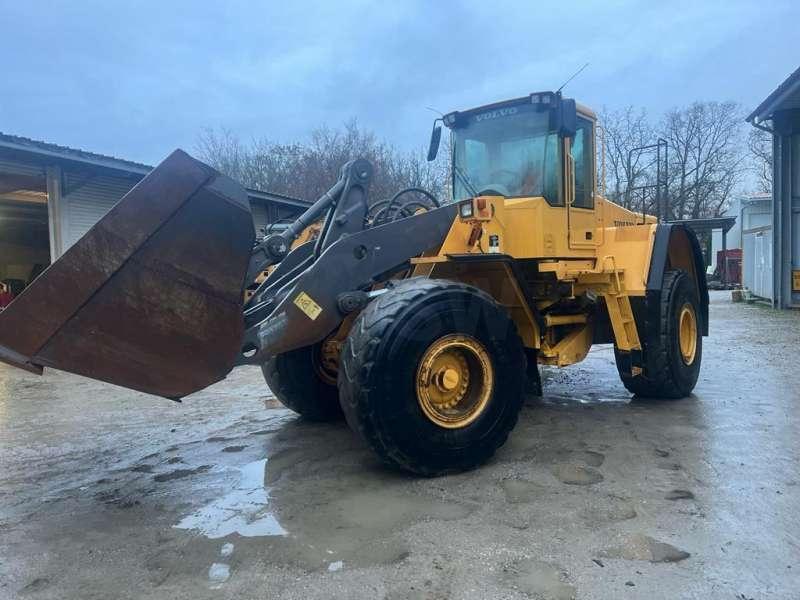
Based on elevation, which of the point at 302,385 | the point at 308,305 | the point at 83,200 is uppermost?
the point at 83,200

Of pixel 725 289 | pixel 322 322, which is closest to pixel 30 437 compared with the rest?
pixel 322 322

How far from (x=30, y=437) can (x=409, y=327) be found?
3.99m

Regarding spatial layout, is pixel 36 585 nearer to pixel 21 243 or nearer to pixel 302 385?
pixel 302 385

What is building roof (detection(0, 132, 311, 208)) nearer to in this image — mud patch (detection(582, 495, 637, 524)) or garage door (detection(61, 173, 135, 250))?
garage door (detection(61, 173, 135, 250))

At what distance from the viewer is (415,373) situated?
4.10 metres

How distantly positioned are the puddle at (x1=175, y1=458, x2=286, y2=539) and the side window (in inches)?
148

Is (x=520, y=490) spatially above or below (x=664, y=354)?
below

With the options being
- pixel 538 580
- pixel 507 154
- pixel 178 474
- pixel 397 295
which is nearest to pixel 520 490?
pixel 538 580

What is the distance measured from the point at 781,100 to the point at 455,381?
15147 mm

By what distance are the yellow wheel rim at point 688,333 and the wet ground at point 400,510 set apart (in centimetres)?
77

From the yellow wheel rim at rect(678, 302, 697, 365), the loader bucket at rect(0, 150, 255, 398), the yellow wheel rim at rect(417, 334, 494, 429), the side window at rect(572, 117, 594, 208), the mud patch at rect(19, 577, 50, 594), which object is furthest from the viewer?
the yellow wheel rim at rect(678, 302, 697, 365)

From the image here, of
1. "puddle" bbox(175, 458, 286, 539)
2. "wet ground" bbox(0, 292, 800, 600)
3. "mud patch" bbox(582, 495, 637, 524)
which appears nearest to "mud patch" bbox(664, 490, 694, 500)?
"wet ground" bbox(0, 292, 800, 600)

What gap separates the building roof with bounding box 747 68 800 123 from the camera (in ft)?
47.7

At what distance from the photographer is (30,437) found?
5855 millimetres
